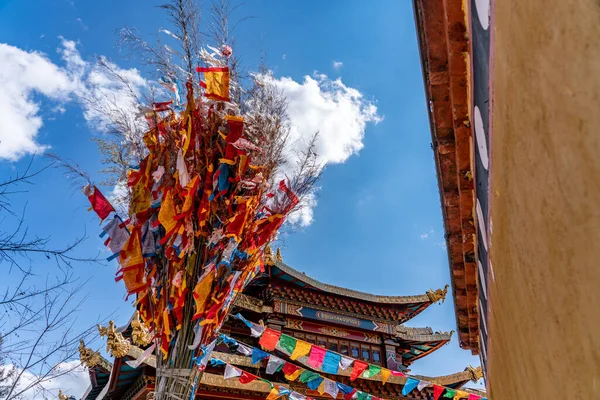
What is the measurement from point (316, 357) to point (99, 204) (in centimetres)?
705

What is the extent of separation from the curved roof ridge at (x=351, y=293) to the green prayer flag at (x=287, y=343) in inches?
114

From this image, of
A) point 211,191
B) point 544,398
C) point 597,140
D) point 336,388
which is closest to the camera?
point 597,140

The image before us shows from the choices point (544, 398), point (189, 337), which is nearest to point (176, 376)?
point (189, 337)

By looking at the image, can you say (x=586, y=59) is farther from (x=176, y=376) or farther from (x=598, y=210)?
(x=176, y=376)

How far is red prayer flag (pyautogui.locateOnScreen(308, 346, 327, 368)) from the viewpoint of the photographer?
9.87 meters

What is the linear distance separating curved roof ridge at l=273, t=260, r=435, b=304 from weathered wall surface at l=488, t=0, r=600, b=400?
35.7ft

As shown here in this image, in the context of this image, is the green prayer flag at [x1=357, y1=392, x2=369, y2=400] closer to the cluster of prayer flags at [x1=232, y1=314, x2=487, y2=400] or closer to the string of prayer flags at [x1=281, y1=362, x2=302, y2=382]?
the cluster of prayer flags at [x1=232, y1=314, x2=487, y2=400]

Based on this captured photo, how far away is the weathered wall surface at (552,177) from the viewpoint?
1.05 m

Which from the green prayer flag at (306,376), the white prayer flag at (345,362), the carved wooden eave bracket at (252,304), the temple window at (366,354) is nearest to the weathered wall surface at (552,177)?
the green prayer flag at (306,376)

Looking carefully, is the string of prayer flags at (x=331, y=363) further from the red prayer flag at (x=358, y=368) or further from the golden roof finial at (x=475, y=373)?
the golden roof finial at (x=475, y=373)

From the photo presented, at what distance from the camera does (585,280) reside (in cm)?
113

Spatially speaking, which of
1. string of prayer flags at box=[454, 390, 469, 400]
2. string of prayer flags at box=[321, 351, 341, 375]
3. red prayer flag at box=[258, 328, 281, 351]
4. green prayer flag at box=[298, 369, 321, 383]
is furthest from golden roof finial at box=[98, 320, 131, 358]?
string of prayer flags at box=[454, 390, 469, 400]

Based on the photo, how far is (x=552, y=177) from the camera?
49.9 inches

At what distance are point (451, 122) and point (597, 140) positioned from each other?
2.42 metres
